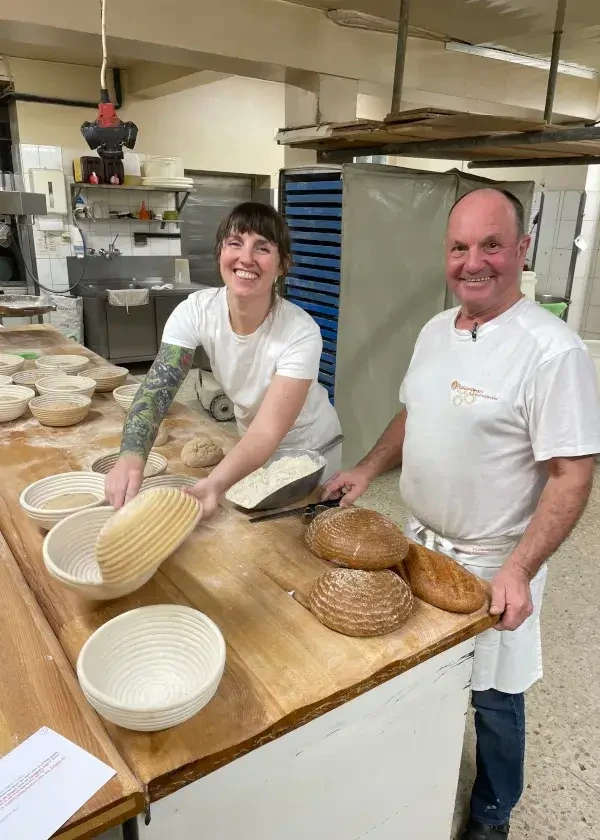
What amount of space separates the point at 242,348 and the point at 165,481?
1.44 feet

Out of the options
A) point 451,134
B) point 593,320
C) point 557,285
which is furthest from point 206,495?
point 593,320

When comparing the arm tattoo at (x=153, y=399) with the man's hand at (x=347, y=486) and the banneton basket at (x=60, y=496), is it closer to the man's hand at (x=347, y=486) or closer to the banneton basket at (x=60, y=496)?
the banneton basket at (x=60, y=496)

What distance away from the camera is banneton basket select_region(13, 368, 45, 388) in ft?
8.05

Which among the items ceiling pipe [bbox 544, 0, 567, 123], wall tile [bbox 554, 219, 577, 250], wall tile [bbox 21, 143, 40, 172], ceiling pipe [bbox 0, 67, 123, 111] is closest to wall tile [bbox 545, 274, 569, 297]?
wall tile [bbox 554, 219, 577, 250]

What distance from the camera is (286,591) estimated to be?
3.90ft

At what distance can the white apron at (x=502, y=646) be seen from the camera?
1.46 m

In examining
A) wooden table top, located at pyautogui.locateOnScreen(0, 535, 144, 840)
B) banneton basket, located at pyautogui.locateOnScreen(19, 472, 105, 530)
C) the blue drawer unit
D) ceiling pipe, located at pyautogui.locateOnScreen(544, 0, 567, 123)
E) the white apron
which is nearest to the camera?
wooden table top, located at pyautogui.locateOnScreen(0, 535, 144, 840)

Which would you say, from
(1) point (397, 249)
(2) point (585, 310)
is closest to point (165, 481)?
(1) point (397, 249)

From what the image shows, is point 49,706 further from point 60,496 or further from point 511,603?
Answer: point 511,603

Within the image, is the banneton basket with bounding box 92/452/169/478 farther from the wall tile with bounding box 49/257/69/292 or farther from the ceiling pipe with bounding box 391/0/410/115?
the wall tile with bounding box 49/257/69/292

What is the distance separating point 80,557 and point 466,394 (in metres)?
0.92

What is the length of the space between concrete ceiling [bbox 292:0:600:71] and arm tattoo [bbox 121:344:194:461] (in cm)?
301

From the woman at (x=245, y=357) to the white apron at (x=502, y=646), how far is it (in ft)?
1.91

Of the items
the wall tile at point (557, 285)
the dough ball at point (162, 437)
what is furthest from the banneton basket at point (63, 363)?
the wall tile at point (557, 285)
